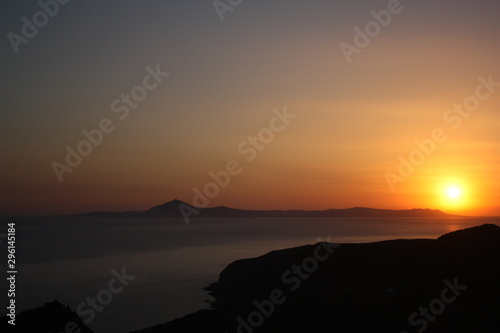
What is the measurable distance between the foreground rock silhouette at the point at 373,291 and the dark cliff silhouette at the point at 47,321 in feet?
26.0

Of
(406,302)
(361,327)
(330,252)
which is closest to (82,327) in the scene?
(361,327)

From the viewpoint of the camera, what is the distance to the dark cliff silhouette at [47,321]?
36.8m

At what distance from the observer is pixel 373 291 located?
45219mm

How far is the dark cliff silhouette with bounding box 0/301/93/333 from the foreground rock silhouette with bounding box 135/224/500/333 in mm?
7917

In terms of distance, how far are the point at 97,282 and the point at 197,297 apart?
77.5 ft

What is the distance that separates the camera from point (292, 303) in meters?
44.6

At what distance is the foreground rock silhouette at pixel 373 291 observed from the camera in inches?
1561

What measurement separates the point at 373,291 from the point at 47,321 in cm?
2901

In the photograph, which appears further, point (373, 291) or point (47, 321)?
point (373, 291)

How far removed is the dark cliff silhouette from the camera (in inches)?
1448

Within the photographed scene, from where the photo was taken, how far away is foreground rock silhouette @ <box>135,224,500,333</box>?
3966cm

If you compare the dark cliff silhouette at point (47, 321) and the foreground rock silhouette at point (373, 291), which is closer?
the dark cliff silhouette at point (47, 321)

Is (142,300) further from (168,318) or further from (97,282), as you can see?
(97,282)

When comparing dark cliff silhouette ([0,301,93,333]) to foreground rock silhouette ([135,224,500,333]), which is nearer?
dark cliff silhouette ([0,301,93,333])
